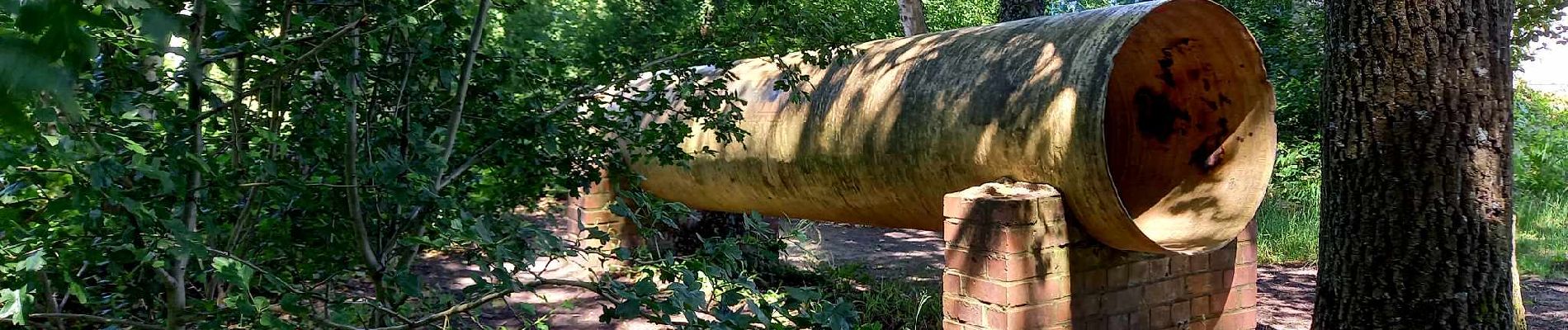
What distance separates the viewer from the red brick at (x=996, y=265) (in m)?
3.56

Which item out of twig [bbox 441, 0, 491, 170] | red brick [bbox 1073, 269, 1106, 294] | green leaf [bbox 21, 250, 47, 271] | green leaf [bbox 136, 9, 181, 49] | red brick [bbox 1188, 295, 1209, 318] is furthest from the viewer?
red brick [bbox 1188, 295, 1209, 318]

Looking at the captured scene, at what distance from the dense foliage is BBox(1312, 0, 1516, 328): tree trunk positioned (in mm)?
1695

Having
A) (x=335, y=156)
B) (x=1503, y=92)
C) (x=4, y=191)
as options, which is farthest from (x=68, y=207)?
(x=1503, y=92)

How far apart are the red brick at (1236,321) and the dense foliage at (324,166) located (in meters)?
2.55

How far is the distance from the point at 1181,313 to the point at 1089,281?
72 cm

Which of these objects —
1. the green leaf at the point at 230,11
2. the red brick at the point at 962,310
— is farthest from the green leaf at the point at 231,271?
the red brick at the point at 962,310

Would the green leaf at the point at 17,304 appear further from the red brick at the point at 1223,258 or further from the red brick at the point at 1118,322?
the red brick at the point at 1223,258

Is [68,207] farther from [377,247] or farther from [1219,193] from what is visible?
[1219,193]

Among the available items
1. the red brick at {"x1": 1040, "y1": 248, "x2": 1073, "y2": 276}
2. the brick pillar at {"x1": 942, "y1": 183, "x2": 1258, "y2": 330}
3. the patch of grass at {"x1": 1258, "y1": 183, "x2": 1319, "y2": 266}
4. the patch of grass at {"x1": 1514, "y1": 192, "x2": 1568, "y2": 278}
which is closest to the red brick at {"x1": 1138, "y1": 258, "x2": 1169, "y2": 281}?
the brick pillar at {"x1": 942, "y1": 183, "x2": 1258, "y2": 330}

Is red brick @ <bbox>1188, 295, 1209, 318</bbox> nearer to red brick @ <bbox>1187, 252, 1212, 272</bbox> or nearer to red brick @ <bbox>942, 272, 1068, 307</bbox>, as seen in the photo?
red brick @ <bbox>1187, 252, 1212, 272</bbox>

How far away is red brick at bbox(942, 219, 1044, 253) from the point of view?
3.55 meters

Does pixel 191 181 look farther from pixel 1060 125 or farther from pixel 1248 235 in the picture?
pixel 1248 235

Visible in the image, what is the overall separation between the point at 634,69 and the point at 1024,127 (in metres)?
1.50

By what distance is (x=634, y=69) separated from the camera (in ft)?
8.89
